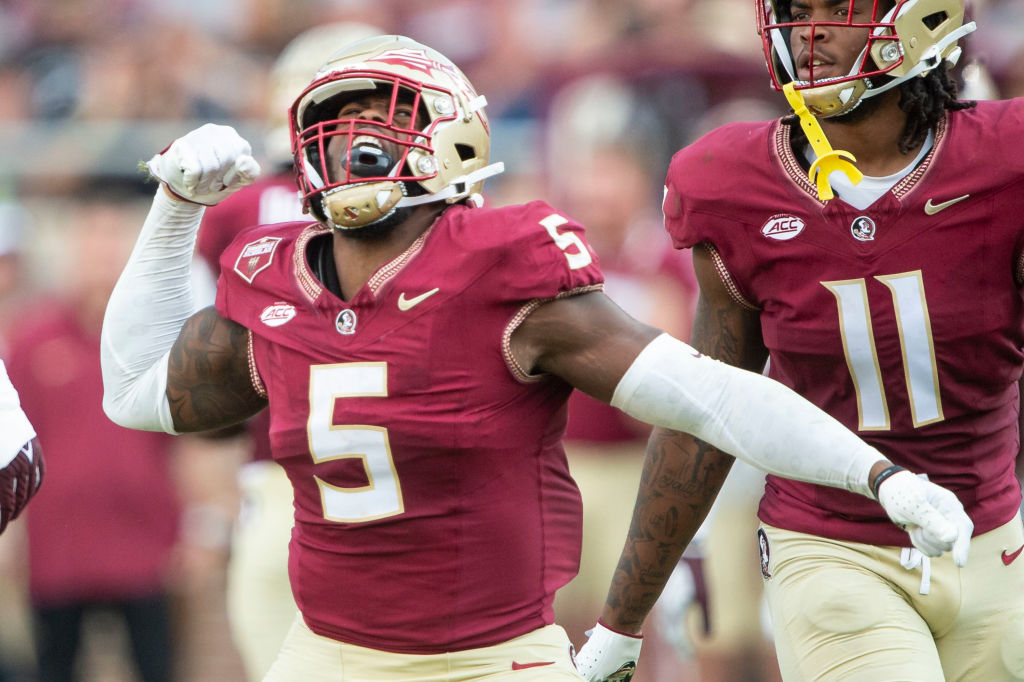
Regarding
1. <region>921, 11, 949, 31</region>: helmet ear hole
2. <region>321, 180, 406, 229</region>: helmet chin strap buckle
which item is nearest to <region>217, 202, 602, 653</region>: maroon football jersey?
<region>321, 180, 406, 229</region>: helmet chin strap buckle

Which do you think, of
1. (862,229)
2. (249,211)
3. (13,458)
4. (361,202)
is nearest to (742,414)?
(862,229)

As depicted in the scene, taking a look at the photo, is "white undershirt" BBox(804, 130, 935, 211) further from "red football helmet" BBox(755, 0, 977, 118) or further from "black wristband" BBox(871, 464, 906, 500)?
"black wristband" BBox(871, 464, 906, 500)

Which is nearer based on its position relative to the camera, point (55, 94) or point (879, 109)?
point (879, 109)

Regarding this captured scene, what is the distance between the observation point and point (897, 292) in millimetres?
3238

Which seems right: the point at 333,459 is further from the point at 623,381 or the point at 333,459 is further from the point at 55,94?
the point at 55,94

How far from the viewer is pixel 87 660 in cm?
643

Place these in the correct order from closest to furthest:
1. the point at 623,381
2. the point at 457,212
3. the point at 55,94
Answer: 1. the point at 623,381
2. the point at 457,212
3. the point at 55,94

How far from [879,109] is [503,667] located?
4.49ft

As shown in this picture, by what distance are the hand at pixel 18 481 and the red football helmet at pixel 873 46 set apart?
1762mm

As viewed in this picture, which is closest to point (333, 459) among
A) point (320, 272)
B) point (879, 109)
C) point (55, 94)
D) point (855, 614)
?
point (320, 272)

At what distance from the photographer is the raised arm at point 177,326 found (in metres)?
3.41

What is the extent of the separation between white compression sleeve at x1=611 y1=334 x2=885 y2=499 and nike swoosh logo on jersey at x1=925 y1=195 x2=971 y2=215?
0.49 metres

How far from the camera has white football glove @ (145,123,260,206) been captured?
134 inches

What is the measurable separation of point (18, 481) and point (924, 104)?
202 cm
